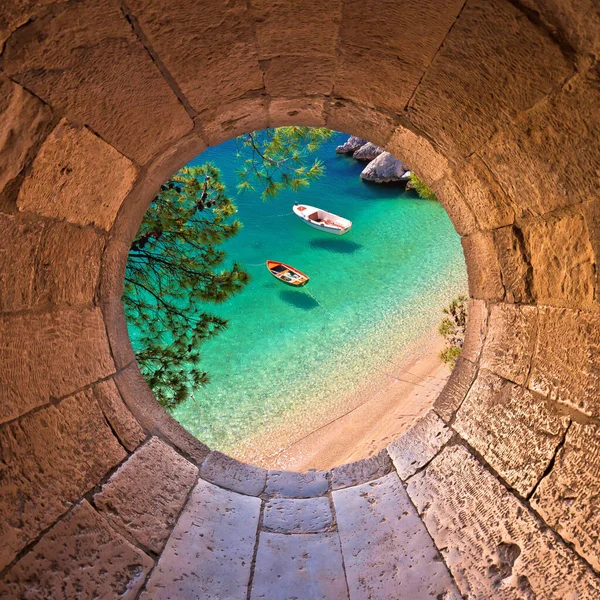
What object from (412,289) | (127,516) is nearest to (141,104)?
(127,516)

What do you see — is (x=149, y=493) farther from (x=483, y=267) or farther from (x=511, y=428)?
(x=483, y=267)

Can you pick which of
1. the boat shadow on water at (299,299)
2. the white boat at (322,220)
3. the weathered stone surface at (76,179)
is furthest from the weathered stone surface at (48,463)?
the white boat at (322,220)

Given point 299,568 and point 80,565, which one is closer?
point 80,565

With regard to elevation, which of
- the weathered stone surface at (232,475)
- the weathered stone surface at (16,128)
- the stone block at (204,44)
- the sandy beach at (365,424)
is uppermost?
the stone block at (204,44)

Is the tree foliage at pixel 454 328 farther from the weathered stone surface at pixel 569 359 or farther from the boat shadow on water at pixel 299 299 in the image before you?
the boat shadow on water at pixel 299 299

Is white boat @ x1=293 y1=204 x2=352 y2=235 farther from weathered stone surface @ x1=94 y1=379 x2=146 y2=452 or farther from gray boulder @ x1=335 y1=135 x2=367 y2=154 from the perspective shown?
weathered stone surface @ x1=94 y1=379 x2=146 y2=452

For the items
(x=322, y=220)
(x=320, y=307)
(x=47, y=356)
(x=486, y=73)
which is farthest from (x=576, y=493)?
(x=322, y=220)

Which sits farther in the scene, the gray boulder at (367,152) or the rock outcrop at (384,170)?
the gray boulder at (367,152)
